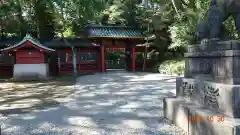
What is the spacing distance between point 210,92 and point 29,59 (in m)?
14.7

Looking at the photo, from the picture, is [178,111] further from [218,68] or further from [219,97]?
[218,68]

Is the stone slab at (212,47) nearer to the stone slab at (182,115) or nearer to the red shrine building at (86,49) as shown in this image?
the stone slab at (182,115)

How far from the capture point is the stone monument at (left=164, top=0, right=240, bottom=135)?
3.02 meters

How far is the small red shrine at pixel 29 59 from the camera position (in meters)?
15.7

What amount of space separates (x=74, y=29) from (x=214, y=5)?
60.8 ft

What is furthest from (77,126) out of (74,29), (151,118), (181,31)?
(74,29)

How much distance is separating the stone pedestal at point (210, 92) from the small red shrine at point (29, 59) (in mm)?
13033

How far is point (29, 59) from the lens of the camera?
633 inches

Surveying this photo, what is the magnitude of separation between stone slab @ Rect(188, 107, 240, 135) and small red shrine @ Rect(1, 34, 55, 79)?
540 inches

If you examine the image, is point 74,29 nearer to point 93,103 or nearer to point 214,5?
point 93,103

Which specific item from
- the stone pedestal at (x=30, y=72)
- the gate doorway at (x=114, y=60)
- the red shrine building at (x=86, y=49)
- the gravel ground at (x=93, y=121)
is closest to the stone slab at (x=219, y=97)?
the gravel ground at (x=93, y=121)

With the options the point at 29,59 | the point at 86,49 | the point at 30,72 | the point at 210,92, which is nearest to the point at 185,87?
the point at 210,92

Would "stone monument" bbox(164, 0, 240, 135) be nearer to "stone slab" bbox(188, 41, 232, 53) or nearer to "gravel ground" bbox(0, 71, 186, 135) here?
"stone slab" bbox(188, 41, 232, 53)

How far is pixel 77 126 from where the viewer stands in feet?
14.4
